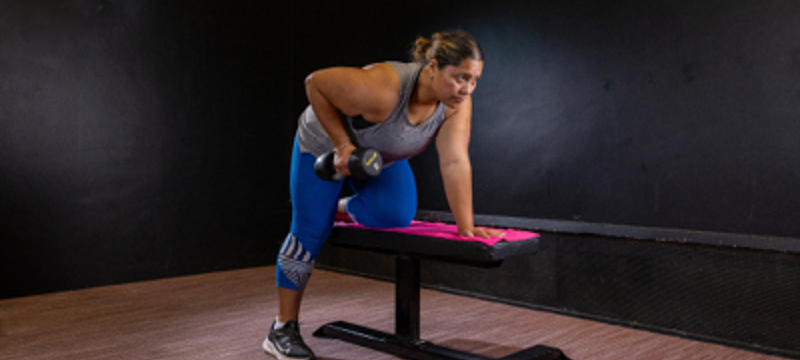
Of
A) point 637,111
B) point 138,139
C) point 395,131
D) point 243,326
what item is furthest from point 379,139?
point 138,139

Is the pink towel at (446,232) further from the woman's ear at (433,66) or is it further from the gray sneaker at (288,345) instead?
the woman's ear at (433,66)

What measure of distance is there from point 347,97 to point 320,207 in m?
0.47

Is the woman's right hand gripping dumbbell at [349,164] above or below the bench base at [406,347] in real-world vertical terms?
above

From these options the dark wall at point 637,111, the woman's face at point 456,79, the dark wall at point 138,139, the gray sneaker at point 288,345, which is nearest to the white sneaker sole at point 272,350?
the gray sneaker at point 288,345

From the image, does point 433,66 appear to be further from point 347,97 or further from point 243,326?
point 243,326

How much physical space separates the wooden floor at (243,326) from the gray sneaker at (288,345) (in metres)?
0.07

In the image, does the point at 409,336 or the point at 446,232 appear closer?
the point at 446,232

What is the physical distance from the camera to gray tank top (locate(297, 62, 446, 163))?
83.0 inches

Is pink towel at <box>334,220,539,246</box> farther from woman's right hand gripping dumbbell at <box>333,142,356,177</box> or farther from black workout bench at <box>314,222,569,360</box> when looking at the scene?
woman's right hand gripping dumbbell at <box>333,142,356,177</box>

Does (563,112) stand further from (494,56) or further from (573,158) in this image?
(494,56)

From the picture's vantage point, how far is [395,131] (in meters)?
2.12

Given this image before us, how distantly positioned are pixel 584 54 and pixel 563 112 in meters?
0.30

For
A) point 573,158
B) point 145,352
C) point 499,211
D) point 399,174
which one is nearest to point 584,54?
point 573,158

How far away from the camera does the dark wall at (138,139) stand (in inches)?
133
